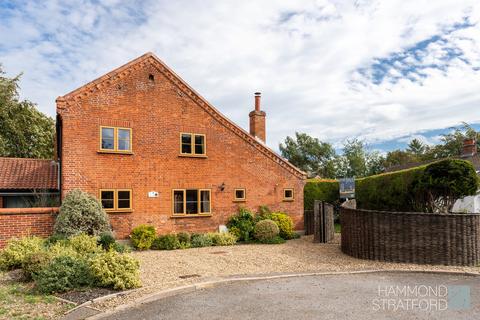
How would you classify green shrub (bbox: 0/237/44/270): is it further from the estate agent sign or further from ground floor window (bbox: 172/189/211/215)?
the estate agent sign

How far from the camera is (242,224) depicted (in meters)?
18.4

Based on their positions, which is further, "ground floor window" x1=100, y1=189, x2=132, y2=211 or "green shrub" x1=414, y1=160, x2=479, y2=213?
"ground floor window" x1=100, y1=189, x2=132, y2=211

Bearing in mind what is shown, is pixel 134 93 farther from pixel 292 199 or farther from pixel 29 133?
pixel 29 133

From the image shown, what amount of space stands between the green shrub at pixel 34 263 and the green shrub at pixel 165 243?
6.74 metres

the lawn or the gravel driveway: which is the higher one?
the lawn

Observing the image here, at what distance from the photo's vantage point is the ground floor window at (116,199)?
52.2 feet

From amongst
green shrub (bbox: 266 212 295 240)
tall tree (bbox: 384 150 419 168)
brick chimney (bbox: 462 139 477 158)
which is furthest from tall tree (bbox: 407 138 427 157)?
green shrub (bbox: 266 212 295 240)

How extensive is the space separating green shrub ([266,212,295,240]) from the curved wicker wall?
6995 mm

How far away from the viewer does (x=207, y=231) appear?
1817cm

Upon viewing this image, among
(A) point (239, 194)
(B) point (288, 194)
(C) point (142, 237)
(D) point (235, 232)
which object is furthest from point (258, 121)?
(C) point (142, 237)

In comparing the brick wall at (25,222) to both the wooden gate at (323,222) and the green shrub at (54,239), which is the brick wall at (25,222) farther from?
the wooden gate at (323,222)

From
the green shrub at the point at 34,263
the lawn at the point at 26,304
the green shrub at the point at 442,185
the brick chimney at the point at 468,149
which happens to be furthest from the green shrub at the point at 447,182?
the brick chimney at the point at 468,149

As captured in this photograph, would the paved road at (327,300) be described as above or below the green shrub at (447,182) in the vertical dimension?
below

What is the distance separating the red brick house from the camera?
619 inches
